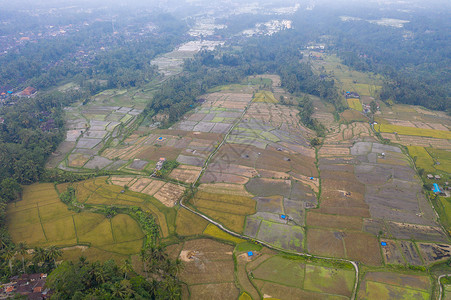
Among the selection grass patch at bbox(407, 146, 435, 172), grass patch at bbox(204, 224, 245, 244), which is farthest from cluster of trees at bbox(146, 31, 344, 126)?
grass patch at bbox(204, 224, 245, 244)

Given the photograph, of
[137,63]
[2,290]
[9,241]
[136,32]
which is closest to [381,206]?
[2,290]

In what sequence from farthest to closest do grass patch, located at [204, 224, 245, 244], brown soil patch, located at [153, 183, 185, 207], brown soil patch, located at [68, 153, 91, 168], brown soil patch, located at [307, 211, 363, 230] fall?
brown soil patch, located at [68, 153, 91, 168] → brown soil patch, located at [153, 183, 185, 207] → brown soil patch, located at [307, 211, 363, 230] → grass patch, located at [204, 224, 245, 244]

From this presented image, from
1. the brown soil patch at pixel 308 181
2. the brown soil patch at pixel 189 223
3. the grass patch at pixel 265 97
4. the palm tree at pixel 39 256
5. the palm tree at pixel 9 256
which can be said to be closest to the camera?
the palm tree at pixel 9 256

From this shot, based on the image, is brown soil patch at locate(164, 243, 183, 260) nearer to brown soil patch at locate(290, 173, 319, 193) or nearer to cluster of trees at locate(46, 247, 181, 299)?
cluster of trees at locate(46, 247, 181, 299)

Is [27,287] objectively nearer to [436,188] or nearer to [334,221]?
[334,221]

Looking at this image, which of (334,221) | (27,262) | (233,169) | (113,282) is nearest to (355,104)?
(233,169)

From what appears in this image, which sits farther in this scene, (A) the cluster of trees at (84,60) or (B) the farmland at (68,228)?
(A) the cluster of trees at (84,60)

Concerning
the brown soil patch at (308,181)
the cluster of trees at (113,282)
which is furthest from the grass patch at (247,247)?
the brown soil patch at (308,181)

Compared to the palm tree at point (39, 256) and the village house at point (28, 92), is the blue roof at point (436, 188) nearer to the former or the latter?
the palm tree at point (39, 256)
